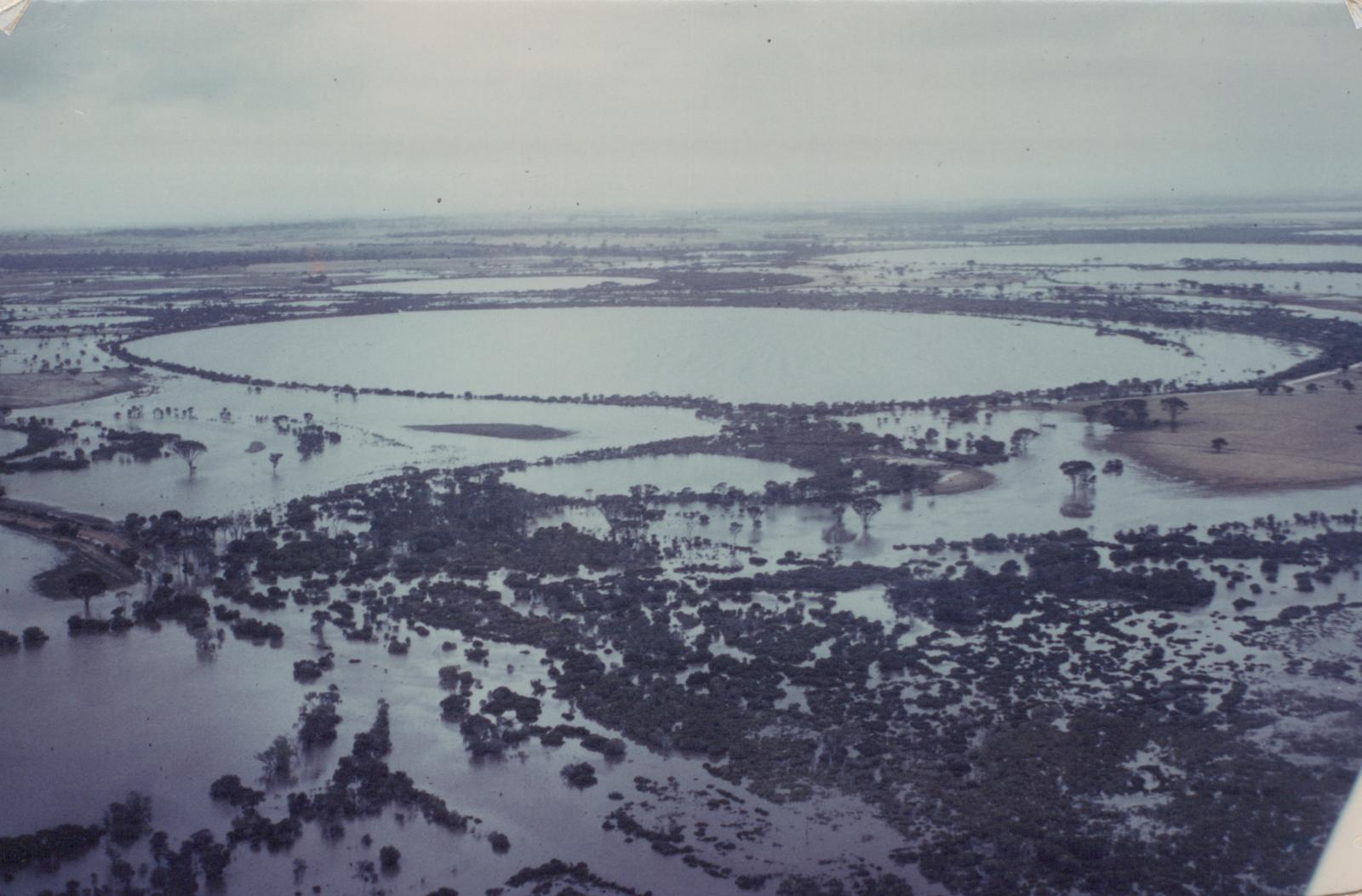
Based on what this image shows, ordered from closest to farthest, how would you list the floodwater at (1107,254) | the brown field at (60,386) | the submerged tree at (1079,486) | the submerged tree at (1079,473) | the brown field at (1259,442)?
the submerged tree at (1079,486), the submerged tree at (1079,473), the brown field at (1259,442), the brown field at (60,386), the floodwater at (1107,254)

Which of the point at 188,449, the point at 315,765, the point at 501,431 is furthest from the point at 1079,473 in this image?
the point at 188,449

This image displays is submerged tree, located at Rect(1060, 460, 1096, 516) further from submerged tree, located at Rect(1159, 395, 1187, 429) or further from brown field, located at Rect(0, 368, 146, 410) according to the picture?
brown field, located at Rect(0, 368, 146, 410)

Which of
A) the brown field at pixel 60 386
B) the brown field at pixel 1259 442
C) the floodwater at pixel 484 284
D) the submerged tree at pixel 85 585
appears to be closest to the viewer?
the submerged tree at pixel 85 585

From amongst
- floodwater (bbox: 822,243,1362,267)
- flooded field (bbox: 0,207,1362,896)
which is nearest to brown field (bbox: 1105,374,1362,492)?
flooded field (bbox: 0,207,1362,896)

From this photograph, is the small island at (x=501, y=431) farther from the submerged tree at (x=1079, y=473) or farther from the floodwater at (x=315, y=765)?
the floodwater at (x=315, y=765)

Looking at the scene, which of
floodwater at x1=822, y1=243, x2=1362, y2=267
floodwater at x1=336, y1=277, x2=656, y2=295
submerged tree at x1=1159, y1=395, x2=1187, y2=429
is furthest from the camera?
floodwater at x1=822, y1=243, x2=1362, y2=267

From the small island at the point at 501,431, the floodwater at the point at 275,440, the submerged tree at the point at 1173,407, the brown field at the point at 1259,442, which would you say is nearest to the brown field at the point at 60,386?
the floodwater at the point at 275,440
